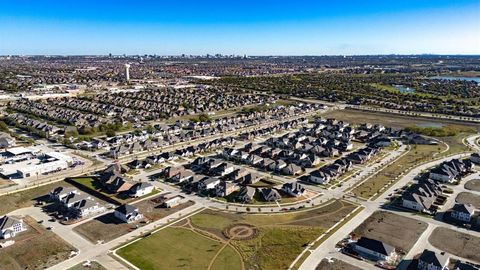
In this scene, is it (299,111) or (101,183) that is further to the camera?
(299,111)

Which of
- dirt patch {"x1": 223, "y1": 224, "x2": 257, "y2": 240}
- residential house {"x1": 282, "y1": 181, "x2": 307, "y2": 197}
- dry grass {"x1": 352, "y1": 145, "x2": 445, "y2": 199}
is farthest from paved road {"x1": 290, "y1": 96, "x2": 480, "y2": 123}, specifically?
dirt patch {"x1": 223, "y1": 224, "x2": 257, "y2": 240}

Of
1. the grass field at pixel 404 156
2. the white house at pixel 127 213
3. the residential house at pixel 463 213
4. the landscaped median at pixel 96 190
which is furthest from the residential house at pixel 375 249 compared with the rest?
the landscaped median at pixel 96 190

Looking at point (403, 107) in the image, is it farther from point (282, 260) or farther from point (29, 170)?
point (29, 170)

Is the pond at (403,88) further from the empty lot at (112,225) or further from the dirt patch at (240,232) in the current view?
the empty lot at (112,225)

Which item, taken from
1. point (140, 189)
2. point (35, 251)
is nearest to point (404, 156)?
point (140, 189)

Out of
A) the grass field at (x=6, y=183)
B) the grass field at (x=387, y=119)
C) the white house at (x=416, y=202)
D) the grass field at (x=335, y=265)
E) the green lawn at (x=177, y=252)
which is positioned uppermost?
the grass field at (x=387, y=119)

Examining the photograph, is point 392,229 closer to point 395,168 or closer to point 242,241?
point 242,241

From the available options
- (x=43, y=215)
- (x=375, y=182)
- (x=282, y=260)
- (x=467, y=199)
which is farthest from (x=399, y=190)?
(x=43, y=215)
